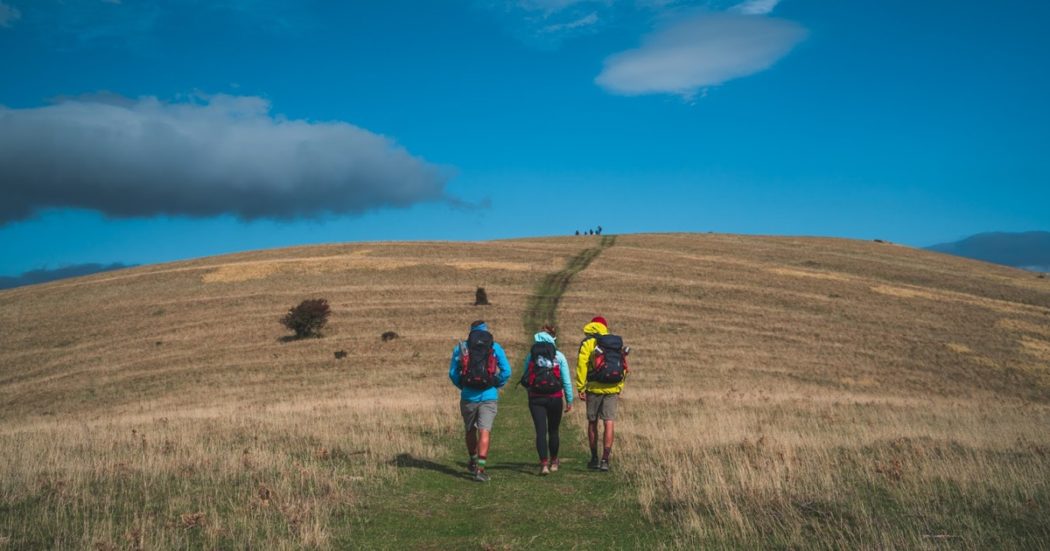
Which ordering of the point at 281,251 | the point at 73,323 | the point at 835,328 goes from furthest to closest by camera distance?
the point at 281,251 < the point at 73,323 < the point at 835,328

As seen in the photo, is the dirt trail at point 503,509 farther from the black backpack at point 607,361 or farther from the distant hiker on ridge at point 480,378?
the black backpack at point 607,361

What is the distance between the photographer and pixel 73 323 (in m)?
47.9

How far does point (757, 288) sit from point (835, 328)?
33.7 ft

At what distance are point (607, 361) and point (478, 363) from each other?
2.38 meters

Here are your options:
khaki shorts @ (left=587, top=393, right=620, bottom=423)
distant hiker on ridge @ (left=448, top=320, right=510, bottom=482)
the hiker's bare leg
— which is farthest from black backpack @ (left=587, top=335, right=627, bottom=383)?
the hiker's bare leg

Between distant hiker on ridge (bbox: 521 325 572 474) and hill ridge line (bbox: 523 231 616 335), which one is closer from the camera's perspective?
distant hiker on ridge (bbox: 521 325 572 474)

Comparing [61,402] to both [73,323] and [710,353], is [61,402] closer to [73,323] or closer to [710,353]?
[73,323]

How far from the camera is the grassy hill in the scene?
8.67 metres

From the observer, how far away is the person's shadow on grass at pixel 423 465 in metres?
12.0

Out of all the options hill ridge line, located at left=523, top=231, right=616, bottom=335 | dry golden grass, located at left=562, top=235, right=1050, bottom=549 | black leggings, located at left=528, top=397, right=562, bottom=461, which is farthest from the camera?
hill ridge line, located at left=523, top=231, right=616, bottom=335

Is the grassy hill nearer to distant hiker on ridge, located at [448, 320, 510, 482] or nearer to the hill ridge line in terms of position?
the hill ridge line

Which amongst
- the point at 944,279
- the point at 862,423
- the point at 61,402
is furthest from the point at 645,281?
the point at 61,402

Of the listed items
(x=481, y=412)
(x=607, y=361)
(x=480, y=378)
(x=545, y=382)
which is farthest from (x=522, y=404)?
(x=480, y=378)

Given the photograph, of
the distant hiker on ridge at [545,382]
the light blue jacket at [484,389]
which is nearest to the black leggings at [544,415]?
the distant hiker on ridge at [545,382]
